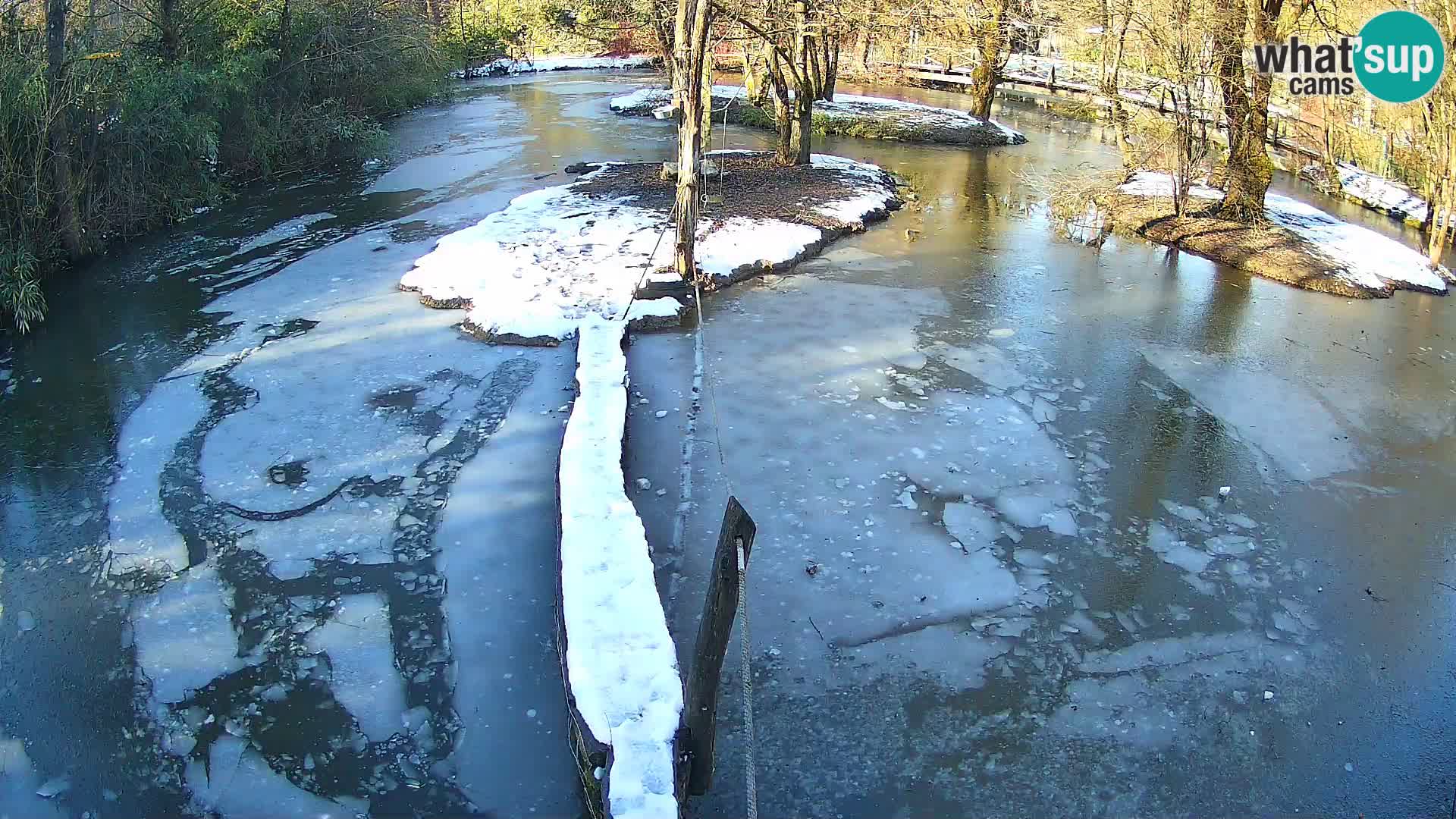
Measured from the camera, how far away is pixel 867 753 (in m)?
4.87

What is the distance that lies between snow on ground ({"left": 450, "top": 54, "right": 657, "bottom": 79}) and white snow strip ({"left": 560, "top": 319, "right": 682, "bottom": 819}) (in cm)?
3108

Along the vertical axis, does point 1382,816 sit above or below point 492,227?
below

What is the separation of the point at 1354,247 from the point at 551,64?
102 ft

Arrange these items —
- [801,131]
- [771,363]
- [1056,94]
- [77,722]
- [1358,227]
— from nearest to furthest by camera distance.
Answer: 1. [77,722]
2. [771,363]
3. [1358,227]
4. [801,131]
5. [1056,94]

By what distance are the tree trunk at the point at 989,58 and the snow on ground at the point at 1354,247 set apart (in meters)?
7.15

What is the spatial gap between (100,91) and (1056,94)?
1090 inches

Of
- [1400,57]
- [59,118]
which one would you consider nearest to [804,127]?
[1400,57]

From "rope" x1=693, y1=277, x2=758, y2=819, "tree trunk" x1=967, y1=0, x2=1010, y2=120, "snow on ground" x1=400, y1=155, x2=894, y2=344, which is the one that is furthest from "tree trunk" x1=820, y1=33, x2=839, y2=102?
"rope" x1=693, y1=277, x2=758, y2=819

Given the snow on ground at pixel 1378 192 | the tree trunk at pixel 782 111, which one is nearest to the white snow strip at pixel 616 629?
the tree trunk at pixel 782 111

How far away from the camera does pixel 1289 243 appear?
45.8 ft

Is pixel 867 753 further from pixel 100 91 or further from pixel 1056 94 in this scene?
pixel 1056 94

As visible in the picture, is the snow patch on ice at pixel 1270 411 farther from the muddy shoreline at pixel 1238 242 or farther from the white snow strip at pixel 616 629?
the white snow strip at pixel 616 629

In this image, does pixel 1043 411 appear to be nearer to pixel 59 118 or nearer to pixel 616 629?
pixel 616 629

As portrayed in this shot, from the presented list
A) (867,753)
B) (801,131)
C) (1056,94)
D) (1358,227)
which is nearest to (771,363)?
(867,753)
